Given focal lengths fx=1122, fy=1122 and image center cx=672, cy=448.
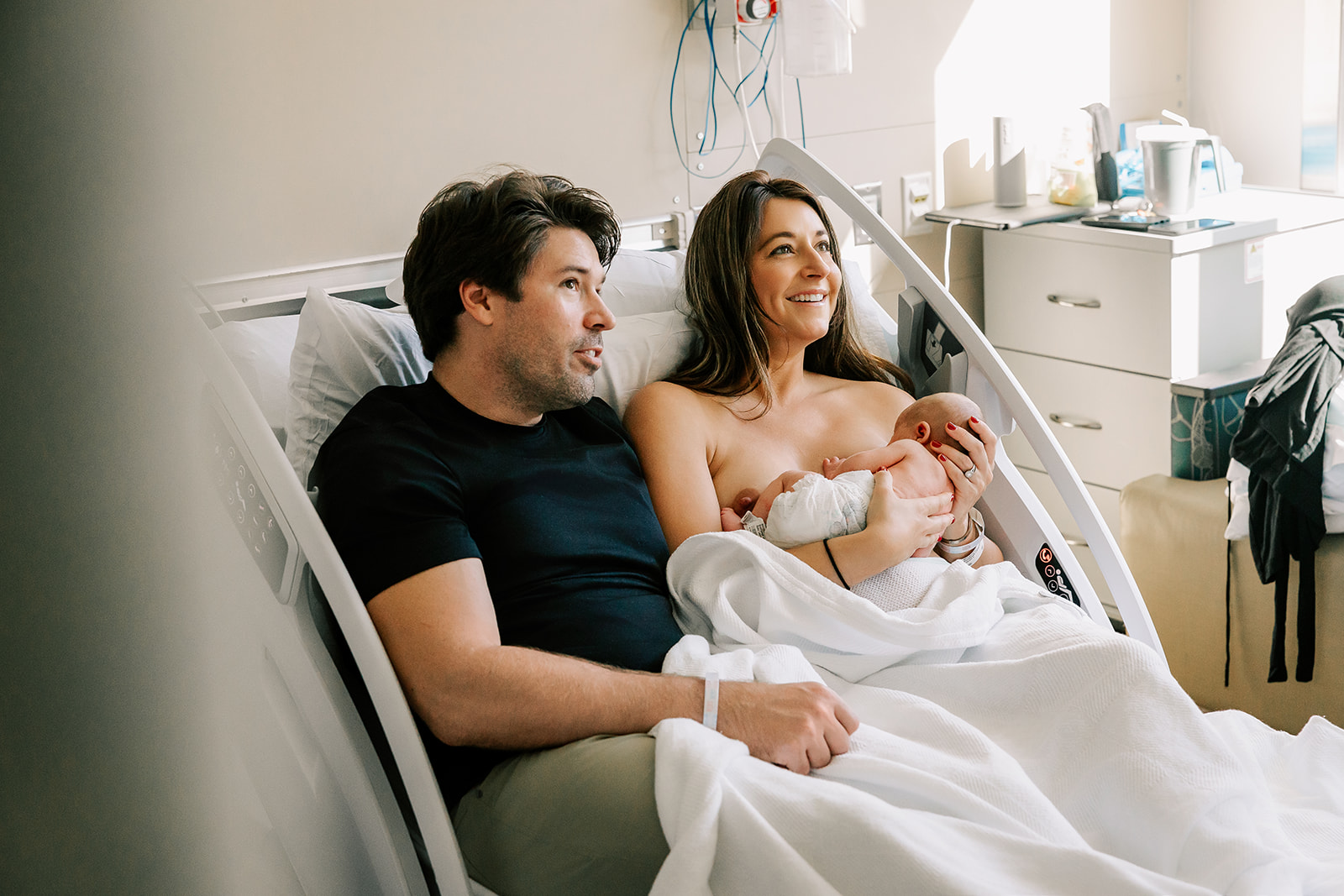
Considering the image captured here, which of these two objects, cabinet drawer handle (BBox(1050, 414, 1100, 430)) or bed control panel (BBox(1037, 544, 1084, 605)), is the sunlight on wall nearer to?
cabinet drawer handle (BBox(1050, 414, 1100, 430))

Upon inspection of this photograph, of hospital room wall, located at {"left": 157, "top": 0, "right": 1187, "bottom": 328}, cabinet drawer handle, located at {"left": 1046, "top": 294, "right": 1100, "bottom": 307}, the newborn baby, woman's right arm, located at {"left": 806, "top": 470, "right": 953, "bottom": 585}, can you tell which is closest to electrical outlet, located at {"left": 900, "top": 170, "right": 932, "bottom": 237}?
hospital room wall, located at {"left": 157, "top": 0, "right": 1187, "bottom": 328}

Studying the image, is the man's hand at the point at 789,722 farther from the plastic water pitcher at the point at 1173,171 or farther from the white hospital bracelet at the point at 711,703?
the plastic water pitcher at the point at 1173,171

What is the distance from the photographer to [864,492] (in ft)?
5.33

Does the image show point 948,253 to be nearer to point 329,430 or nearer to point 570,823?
point 329,430

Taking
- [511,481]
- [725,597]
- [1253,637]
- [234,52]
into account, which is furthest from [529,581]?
[1253,637]

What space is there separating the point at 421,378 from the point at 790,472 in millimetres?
591

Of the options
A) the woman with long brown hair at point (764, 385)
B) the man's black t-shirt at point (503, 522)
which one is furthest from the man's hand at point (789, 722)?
Answer: the woman with long brown hair at point (764, 385)

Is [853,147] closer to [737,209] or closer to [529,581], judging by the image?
[737,209]

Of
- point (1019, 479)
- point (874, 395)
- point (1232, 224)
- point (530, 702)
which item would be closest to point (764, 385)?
point (874, 395)

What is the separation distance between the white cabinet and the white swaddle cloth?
127 cm

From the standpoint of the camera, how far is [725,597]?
1503 millimetres

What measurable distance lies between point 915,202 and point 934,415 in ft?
4.53

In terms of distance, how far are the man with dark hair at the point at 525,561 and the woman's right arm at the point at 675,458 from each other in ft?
0.13

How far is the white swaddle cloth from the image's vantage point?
1571 millimetres
